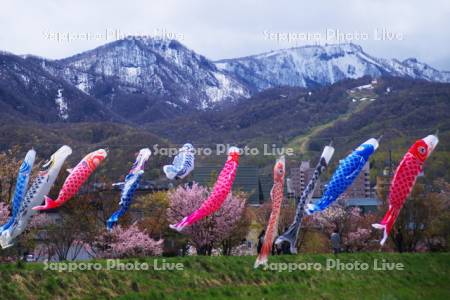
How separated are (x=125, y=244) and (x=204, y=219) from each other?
13.5 ft

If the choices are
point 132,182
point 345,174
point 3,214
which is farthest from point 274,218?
point 3,214

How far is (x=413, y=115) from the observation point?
165 m

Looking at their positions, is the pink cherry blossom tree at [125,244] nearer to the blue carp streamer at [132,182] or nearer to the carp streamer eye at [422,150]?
the blue carp streamer at [132,182]

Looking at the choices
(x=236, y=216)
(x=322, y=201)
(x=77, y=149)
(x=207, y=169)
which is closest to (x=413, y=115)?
(x=77, y=149)

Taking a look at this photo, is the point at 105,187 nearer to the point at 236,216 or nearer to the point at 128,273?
the point at 236,216

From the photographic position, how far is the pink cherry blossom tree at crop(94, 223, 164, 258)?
3100 centimetres

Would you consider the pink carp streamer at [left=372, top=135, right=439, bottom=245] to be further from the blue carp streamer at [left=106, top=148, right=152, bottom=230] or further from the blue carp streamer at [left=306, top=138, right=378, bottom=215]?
the blue carp streamer at [left=106, top=148, right=152, bottom=230]

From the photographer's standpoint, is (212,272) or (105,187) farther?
(105,187)

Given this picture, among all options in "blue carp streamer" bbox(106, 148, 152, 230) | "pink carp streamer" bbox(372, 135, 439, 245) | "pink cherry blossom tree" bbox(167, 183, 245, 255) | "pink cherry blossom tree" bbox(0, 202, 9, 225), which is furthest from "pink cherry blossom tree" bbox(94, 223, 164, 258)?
"pink carp streamer" bbox(372, 135, 439, 245)

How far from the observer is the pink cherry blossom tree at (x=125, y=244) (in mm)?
31000

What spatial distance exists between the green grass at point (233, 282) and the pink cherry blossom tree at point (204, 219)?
6207 mm

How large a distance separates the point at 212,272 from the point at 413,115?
14866cm

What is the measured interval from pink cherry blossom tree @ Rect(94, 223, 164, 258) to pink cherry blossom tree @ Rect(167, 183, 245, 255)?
6.76 feet

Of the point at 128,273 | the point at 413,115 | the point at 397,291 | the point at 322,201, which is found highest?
the point at 413,115
